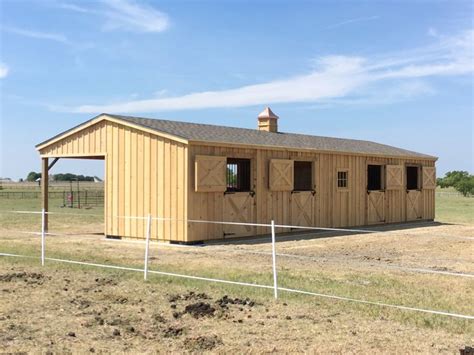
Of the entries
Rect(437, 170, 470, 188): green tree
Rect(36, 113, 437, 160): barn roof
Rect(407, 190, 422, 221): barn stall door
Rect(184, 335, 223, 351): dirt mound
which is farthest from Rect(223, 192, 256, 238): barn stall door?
Rect(437, 170, 470, 188): green tree

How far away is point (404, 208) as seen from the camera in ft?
72.3

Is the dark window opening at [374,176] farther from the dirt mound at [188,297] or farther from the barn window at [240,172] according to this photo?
the dirt mound at [188,297]

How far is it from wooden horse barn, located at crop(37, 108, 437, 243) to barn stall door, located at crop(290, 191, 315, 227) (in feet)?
0.10

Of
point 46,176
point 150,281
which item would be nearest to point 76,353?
point 150,281

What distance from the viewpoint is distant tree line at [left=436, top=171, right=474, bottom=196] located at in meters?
55.6

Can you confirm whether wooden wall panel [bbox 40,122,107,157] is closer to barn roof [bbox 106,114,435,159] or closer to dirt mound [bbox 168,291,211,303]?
barn roof [bbox 106,114,435,159]

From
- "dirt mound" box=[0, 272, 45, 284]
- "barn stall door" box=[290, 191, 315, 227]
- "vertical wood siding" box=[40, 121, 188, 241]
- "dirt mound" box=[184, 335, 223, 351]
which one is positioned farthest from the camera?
"barn stall door" box=[290, 191, 315, 227]

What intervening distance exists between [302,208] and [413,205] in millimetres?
6991

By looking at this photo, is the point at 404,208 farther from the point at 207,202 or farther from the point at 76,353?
the point at 76,353

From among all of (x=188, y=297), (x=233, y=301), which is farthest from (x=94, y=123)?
(x=233, y=301)

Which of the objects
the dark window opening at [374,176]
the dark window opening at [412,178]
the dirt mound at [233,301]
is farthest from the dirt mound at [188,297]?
the dark window opening at [412,178]

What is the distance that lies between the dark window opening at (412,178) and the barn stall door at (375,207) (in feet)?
13.4

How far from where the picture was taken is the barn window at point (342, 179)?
19.1 m

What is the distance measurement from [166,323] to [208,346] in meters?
1.05
